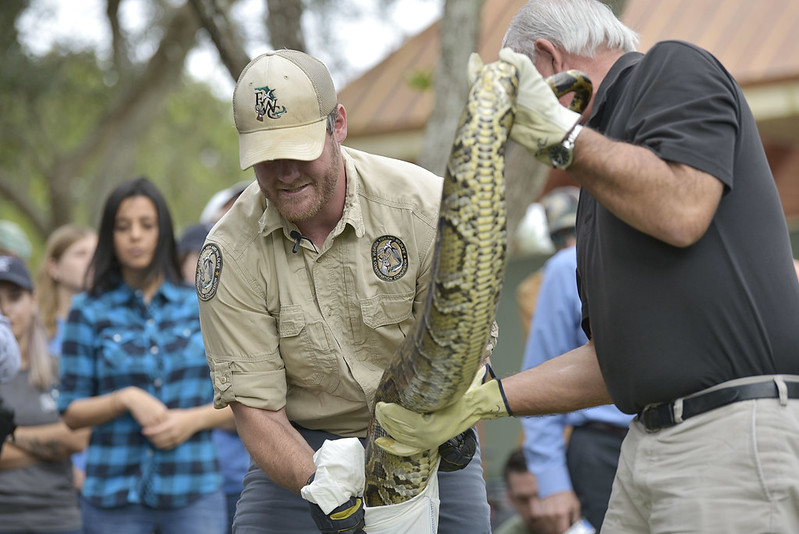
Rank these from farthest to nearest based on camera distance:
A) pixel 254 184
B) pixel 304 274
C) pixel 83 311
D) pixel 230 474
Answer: pixel 230 474 → pixel 83 311 → pixel 254 184 → pixel 304 274

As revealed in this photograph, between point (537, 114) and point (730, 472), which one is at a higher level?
point (537, 114)

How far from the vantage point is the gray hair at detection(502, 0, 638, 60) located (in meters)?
3.39

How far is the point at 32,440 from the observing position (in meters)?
6.11

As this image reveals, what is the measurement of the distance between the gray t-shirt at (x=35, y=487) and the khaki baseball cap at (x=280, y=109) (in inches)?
114

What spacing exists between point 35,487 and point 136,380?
0.98m

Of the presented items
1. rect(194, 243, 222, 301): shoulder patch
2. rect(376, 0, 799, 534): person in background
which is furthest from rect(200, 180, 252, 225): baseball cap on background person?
rect(376, 0, 799, 534): person in background

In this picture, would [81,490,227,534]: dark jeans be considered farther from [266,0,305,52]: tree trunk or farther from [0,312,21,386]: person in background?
[266,0,305,52]: tree trunk

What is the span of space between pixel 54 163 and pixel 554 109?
14.9 meters

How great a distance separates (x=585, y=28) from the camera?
3385 mm

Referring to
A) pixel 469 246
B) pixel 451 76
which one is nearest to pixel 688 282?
pixel 469 246

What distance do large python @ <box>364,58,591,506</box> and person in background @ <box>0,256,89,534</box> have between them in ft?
11.4

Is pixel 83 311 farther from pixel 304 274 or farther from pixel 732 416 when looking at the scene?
pixel 732 416

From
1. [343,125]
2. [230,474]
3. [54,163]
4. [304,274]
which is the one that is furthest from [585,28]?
[54,163]

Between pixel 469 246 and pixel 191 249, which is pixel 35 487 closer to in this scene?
pixel 191 249
